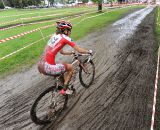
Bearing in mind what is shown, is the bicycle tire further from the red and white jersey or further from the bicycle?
the red and white jersey

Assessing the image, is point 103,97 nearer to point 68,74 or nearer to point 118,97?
point 118,97

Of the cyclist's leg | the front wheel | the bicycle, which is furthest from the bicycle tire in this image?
the front wheel

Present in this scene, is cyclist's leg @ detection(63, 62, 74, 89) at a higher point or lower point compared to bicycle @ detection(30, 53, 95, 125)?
higher

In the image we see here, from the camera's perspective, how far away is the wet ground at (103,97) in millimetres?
6500

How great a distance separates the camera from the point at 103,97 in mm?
7926

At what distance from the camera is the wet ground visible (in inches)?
256

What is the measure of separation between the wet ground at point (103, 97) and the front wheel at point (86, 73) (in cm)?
20

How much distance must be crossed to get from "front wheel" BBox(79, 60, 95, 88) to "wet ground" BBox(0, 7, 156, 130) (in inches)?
7.7

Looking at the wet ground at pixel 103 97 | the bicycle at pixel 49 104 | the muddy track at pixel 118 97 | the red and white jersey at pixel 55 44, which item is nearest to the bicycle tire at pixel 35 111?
the bicycle at pixel 49 104

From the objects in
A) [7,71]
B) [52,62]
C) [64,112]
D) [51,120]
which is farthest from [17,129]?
[7,71]

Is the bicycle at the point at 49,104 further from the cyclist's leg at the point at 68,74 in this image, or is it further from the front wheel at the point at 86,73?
the front wheel at the point at 86,73

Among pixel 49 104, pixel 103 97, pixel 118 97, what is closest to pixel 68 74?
pixel 49 104

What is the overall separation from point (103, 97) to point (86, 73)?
0.98 meters

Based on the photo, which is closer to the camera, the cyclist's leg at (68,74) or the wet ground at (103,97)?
the wet ground at (103,97)
